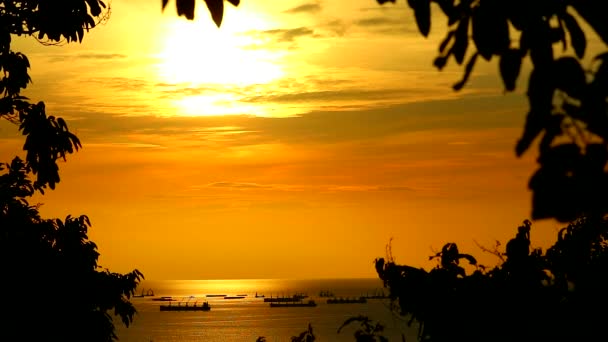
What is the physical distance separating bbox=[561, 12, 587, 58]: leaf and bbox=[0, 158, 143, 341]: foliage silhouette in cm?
1197

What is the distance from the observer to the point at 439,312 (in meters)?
6.70

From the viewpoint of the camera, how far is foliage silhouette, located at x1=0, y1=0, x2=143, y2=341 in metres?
10.8

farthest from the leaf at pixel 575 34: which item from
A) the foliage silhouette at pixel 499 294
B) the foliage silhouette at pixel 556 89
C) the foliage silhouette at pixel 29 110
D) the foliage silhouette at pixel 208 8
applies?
the foliage silhouette at pixel 29 110

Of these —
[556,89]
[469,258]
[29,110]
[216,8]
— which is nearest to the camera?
[556,89]

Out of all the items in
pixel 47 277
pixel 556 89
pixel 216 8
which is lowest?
pixel 556 89

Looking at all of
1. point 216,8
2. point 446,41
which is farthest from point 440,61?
point 216,8

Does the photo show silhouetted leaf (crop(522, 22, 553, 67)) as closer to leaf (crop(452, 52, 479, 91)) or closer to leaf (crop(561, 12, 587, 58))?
leaf (crop(561, 12, 587, 58))

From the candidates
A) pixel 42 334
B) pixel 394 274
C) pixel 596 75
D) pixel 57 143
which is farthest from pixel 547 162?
pixel 42 334

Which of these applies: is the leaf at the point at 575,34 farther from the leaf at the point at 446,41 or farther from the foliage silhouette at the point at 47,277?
the foliage silhouette at the point at 47,277

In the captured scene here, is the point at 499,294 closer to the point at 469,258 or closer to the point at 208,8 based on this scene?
the point at 469,258

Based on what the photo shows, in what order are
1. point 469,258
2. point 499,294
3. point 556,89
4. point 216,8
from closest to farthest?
1. point 556,89
2. point 216,8
3. point 499,294
4. point 469,258

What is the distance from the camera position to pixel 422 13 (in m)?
3.26

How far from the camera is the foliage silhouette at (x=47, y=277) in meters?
13.5

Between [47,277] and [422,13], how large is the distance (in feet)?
40.5
